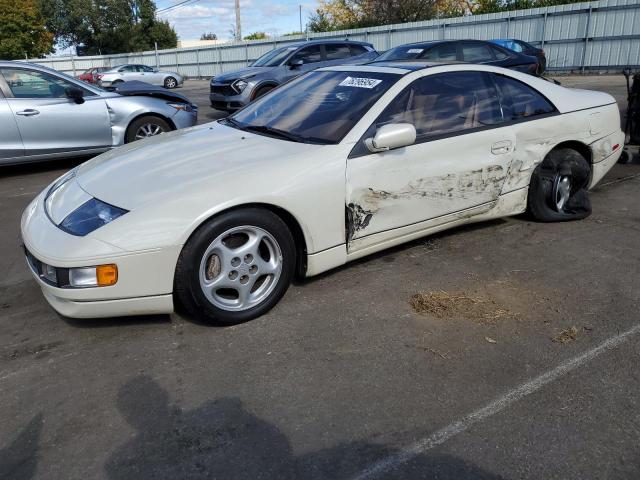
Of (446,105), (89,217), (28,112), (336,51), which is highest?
(336,51)

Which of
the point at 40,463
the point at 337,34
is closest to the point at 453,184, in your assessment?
the point at 40,463

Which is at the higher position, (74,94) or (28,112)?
(74,94)

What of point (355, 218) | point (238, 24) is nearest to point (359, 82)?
point (355, 218)

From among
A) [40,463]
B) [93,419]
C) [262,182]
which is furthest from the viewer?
[262,182]

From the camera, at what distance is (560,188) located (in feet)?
15.3

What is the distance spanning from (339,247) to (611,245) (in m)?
2.32

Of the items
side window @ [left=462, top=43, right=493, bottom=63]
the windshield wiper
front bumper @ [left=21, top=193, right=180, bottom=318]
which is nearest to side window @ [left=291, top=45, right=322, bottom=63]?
side window @ [left=462, top=43, right=493, bottom=63]

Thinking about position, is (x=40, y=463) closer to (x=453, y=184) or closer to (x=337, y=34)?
(x=453, y=184)

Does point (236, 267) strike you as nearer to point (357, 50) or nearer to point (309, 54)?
point (309, 54)

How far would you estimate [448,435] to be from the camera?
224 centimetres

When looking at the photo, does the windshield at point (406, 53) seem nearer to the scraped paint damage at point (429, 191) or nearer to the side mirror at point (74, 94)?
the side mirror at point (74, 94)

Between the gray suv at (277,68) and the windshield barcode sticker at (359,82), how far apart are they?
7.91 m

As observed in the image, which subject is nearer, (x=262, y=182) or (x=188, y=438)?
(x=188, y=438)

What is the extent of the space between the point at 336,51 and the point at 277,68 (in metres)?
1.89
